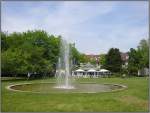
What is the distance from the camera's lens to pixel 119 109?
49.9ft

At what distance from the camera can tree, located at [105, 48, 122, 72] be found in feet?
244

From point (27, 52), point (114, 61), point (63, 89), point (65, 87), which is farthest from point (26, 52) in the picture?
point (114, 61)

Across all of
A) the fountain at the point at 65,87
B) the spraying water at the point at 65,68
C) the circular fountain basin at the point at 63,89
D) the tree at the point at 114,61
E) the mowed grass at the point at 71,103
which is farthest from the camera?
the tree at the point at 114,61

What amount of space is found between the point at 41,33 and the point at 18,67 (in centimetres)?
1506

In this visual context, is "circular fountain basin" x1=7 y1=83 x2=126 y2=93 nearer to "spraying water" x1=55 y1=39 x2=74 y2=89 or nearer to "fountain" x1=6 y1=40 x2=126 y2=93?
"fountain" x1=6 y1=40 x2=126 y2=93

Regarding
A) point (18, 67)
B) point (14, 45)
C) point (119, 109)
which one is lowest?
point (119, 109)

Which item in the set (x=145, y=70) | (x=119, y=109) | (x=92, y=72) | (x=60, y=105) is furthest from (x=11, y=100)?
(x=145, y=70)

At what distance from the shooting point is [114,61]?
74875 millimetres

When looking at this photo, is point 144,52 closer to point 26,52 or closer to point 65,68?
point 26,52

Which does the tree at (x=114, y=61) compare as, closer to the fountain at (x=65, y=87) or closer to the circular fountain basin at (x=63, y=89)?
the fountain at (x=65, y=87)

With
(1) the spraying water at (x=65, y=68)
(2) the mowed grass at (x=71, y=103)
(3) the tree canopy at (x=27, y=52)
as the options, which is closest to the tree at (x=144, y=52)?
(3) the tree canopy at (x=27, y=52)

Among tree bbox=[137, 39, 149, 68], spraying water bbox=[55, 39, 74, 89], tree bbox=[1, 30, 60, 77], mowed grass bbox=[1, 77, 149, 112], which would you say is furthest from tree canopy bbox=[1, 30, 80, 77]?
mowed grass bbox=[1, 77, 149, 112]

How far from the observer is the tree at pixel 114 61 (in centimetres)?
7438

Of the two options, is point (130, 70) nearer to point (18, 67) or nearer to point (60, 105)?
point (18, 67)
